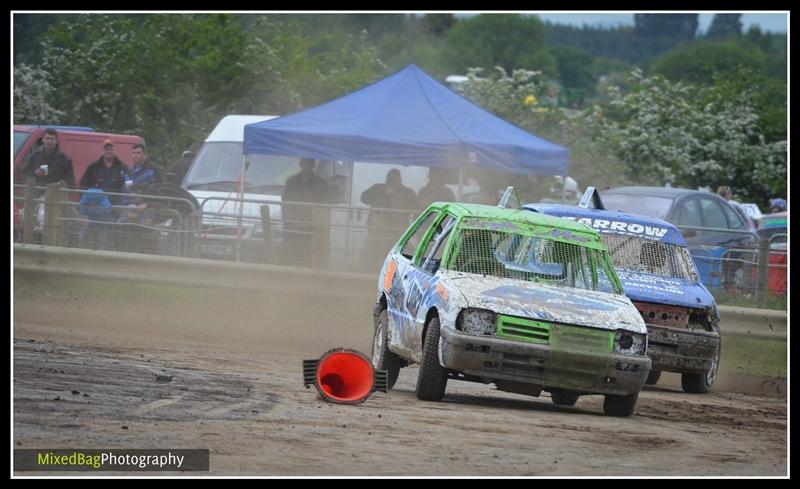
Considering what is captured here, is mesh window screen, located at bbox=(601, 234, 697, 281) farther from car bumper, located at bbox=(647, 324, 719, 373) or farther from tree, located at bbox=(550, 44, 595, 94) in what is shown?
tree, located at bbox=(550, 44, 595, 94)

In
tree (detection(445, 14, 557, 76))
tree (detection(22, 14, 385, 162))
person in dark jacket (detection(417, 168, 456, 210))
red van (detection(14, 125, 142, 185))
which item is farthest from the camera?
tree (detection(445, 14, 557, 76))

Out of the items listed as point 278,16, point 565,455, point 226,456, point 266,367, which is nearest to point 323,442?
point 226,456

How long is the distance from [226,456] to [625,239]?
6.52 metres

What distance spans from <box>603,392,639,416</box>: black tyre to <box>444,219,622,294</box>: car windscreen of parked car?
0.88 m

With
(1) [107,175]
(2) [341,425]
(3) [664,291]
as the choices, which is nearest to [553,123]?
(1) [107,175]

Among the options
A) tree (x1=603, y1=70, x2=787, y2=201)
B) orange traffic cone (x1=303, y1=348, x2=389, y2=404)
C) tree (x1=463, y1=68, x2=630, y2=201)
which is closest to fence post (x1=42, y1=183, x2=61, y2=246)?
orange traffic cone (x1=303, y1=348, x2=389, y2=404)

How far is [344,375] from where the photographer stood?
10.2 m

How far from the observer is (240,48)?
32750 millimetres

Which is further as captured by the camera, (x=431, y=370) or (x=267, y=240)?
(x=267, y=240)

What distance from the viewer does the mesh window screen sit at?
42.7 ft

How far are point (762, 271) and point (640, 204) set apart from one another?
3.76m

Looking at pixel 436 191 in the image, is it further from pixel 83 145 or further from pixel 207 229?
pixel 83 145

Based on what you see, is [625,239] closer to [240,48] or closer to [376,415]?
[376,415]

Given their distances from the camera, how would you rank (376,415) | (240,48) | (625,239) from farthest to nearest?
(240,48) → (625,239) → (376,415)
